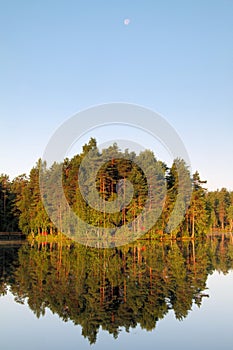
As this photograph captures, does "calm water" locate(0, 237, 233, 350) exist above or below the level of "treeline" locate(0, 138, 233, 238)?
below

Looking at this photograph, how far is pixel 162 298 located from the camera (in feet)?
44.7

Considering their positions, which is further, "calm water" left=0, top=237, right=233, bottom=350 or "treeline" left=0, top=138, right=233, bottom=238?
"treeline" left=0, top=138, right=233, bottom=238

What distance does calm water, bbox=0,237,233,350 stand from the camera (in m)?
9.77

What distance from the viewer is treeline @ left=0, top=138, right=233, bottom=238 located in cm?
5028

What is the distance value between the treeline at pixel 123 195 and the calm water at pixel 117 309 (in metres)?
30.0

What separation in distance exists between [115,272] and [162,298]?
6621 millimetres

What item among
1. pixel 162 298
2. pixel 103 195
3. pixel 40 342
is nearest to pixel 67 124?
pixel 103 195

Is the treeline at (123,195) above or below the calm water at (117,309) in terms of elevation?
above

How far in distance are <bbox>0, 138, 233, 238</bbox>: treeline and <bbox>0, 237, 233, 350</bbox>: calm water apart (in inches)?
1181

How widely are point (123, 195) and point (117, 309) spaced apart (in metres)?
38.5

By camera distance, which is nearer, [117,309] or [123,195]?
[117,309]

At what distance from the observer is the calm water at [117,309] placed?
32.1ft

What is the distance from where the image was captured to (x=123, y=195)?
50781 mm

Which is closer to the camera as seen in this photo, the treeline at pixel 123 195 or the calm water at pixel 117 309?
the calm water at pixel 117 309
